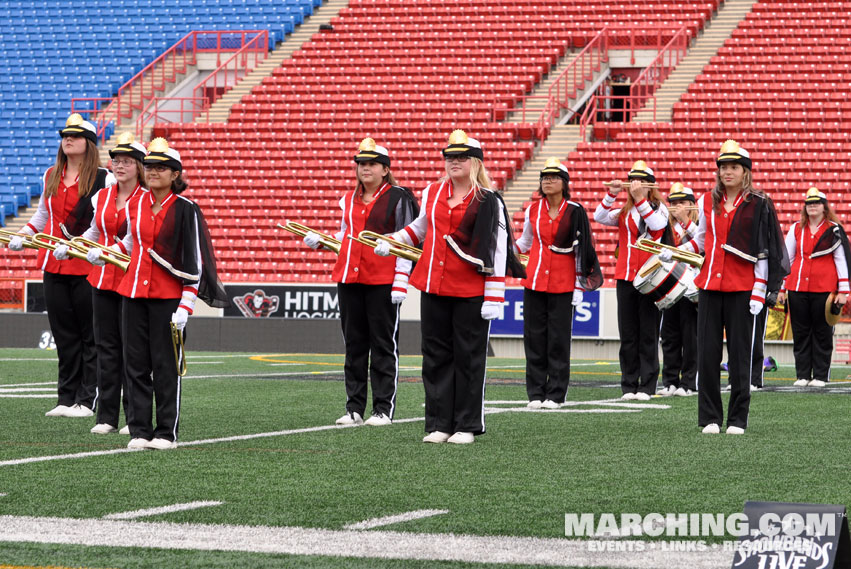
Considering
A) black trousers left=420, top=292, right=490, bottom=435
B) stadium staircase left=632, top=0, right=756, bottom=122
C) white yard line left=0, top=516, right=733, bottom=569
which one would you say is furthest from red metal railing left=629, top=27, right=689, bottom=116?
white yard line left=0, top=516, right=733, bottom=569

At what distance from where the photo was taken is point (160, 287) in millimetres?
7559

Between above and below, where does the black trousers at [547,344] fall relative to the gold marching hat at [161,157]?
below

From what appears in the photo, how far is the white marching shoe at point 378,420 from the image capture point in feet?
29.4

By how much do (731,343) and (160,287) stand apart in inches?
135

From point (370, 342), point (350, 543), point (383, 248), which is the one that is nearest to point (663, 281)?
point (370, 342)

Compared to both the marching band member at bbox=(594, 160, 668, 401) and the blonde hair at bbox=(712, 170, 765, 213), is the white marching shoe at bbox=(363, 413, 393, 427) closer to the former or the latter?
the blonde hair at bbox=(712, 170, 765, 213)

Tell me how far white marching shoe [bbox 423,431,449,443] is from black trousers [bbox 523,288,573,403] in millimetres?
2737

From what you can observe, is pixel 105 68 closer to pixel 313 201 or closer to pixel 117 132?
pixel 117 132

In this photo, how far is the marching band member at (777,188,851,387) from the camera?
14148mm

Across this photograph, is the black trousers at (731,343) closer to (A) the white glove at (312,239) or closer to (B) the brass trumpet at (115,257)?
(A) the white glove at (312,239)

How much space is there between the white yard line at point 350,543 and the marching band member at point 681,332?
25.9 feet

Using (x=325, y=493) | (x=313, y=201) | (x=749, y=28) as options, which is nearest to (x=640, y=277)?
(x=325, y=493)

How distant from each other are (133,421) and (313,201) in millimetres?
17539

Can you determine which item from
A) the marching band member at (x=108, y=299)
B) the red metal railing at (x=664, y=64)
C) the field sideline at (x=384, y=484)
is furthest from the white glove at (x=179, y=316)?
the red metal railing at (x=664, y=64)
